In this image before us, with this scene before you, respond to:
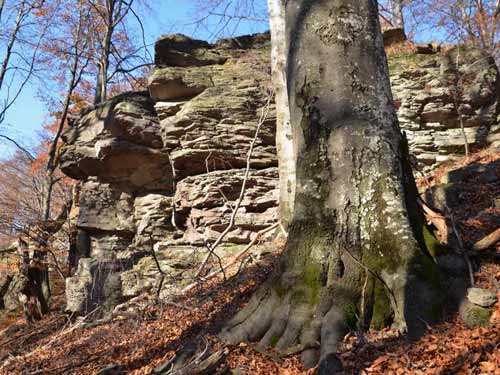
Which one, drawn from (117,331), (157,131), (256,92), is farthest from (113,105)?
(117,331)

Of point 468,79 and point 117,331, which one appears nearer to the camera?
point 117,331

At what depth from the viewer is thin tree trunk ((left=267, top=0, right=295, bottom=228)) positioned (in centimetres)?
799

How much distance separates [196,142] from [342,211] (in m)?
8.50

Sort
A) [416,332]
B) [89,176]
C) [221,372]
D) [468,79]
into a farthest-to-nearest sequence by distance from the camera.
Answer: [89,176] < [468,79] < [221,372] < [416,332]

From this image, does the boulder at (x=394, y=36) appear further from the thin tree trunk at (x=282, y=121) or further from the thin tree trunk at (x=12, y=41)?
the thin tree trunk at (x=12, y=41)

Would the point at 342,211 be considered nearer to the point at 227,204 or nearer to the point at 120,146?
the point at 227,204

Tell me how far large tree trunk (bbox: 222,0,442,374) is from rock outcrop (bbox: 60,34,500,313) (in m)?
6.52

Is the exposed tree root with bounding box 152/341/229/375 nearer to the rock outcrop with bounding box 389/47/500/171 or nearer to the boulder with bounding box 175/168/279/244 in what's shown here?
the boulder with bounding box 175/168/279/244

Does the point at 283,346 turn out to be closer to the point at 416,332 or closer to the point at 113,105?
the point at 416,332

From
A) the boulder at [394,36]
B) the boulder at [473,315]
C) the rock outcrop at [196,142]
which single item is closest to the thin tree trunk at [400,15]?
the boulder at [394,36]

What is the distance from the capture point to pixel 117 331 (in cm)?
605

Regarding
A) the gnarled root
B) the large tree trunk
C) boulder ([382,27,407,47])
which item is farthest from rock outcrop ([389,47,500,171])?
the gnarled root

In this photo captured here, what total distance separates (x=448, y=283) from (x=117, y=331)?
4.61 metres

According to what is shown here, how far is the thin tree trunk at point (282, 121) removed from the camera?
799cm
